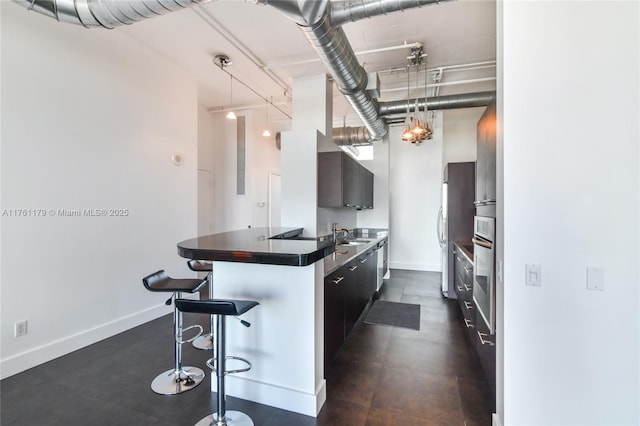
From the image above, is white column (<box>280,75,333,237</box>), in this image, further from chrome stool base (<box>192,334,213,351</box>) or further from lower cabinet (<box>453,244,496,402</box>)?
lower cabinet (<box>453,244,496,402</box>)

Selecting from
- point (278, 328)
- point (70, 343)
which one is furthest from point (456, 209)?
point (70, 343)

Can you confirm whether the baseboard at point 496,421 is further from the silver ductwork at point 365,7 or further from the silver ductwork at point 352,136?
the silver ductwork at point 352,136

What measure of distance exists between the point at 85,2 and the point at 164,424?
296cm

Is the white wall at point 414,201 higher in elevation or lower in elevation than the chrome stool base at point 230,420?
higher

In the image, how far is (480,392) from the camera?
7.38ft

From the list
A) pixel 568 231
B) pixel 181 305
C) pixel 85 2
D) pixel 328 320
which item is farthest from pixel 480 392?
pixel 85 2

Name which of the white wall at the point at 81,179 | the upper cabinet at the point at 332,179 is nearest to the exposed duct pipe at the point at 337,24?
the upper cabinet at the point at 332,179

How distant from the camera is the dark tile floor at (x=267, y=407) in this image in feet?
6.47

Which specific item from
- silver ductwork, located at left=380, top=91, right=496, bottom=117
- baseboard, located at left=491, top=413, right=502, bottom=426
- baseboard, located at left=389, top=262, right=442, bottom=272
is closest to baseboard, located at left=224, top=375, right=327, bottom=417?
baseboard, located at left=491, top=413, right=502, bottom=426

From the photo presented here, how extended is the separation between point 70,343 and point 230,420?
2.15 metres

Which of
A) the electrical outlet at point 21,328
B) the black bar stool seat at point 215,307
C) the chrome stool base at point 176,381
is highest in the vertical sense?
the black bar stool seat at point 215,307

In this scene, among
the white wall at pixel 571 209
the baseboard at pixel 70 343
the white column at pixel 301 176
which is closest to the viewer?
the white wall at pixel 571 209

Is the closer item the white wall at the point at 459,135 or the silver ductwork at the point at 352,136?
the silver ductwork at the point at 352,136

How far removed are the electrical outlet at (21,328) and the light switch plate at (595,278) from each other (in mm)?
4192
